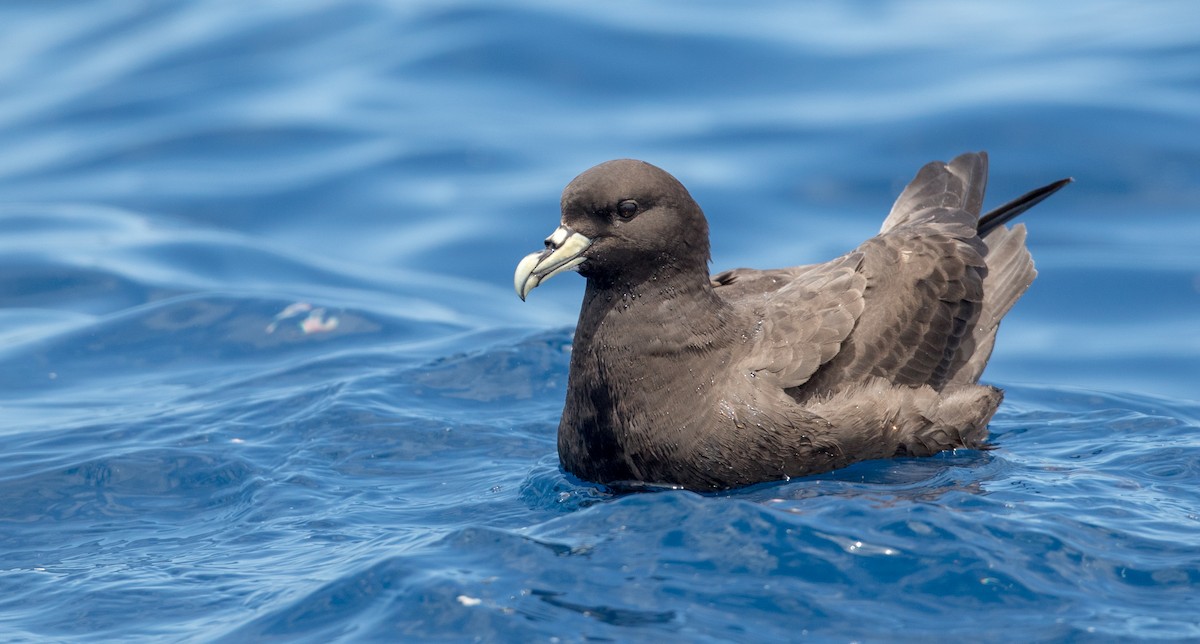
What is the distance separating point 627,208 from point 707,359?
30.5 inches

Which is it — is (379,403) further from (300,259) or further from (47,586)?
(300,259)

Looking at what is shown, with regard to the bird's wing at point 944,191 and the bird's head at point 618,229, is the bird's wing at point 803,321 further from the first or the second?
the bird's wing at point 944,191

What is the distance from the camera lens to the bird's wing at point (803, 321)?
6.74m

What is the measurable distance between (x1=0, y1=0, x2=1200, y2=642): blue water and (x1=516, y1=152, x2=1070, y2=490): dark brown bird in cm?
19

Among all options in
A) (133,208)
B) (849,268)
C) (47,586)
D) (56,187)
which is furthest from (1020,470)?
(56,187)

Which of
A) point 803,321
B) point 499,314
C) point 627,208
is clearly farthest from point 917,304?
point 499,314

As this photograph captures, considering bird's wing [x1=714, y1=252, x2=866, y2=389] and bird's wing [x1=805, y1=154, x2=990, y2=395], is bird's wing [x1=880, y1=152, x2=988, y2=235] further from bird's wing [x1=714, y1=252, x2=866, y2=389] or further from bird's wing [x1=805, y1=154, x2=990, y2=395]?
bird's wing [x1=714, y1=252, x2=866, y2=389]

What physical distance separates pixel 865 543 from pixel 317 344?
17.7 ft

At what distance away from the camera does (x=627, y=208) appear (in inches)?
260

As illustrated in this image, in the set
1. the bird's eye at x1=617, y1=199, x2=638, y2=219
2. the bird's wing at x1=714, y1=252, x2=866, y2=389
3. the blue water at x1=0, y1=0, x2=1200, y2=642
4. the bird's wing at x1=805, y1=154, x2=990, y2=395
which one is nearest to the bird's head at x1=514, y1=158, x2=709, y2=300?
the bird's eye at x1=617, y1=199, x2=638, y2=219

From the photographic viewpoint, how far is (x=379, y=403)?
8.52 m

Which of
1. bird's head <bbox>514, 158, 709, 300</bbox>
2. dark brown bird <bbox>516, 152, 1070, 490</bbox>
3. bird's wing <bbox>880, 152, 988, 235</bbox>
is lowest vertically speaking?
dark brown bird <bbox>516, 152, 1070, 490</bbox>

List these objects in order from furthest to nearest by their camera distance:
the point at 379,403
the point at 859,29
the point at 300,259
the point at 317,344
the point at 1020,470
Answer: the point at 859,29 → the point at 300,259 → the point at 317,344 → the point at 379,403 → the point at 1020,470

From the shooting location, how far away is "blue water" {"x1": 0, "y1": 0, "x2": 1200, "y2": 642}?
579cm
